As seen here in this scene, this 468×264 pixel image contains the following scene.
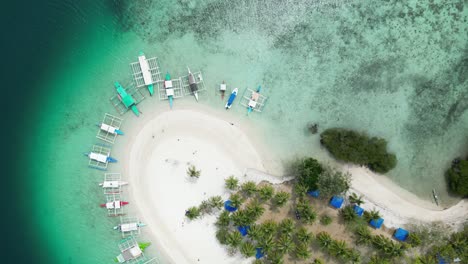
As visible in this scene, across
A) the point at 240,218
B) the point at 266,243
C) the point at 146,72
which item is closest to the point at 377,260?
the point at 266,243

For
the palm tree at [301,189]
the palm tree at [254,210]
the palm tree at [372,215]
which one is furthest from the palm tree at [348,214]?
the palm tree at [254,210]

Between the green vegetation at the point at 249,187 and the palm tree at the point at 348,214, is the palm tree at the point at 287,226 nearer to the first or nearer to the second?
the green vegetation at the point at 249,187

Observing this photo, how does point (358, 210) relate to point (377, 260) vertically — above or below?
above

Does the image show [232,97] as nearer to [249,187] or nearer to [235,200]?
[249,187]

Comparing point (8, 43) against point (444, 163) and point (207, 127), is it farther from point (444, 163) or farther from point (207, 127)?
point (444, 163)

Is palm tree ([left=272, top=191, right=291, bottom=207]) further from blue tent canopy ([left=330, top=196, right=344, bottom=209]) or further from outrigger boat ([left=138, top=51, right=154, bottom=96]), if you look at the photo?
outrigger boat ([left=138, top=51, right=154, bottom=96])

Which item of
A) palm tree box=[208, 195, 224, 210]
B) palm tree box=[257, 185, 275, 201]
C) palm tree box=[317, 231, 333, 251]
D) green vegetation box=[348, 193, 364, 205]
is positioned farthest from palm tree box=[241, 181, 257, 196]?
green vegetation box=[348, 193, 364, 205]
